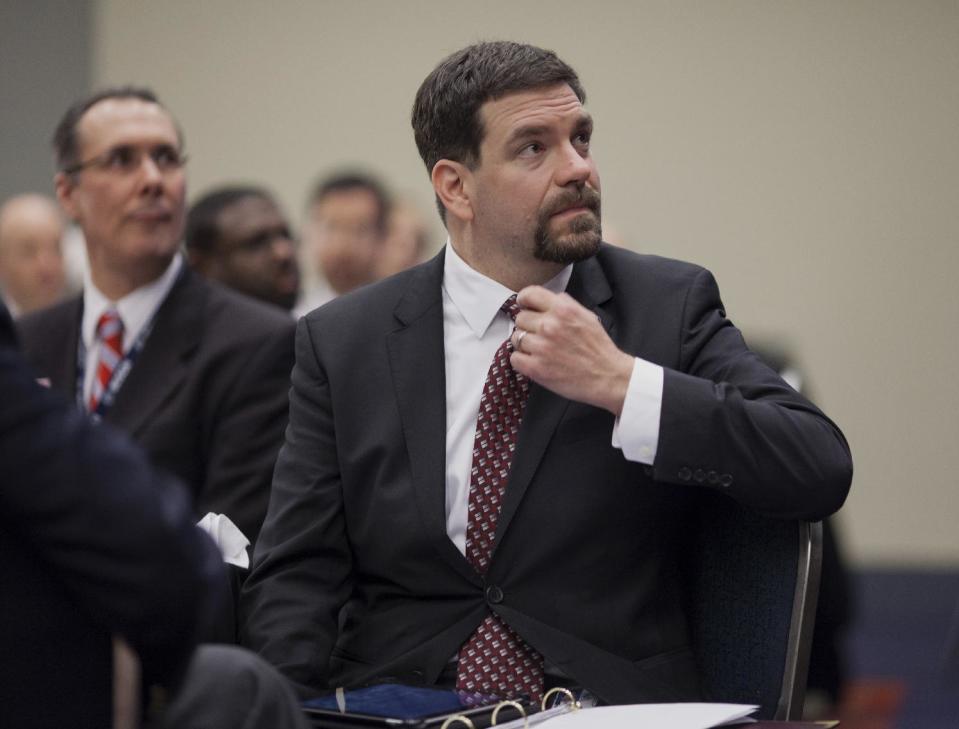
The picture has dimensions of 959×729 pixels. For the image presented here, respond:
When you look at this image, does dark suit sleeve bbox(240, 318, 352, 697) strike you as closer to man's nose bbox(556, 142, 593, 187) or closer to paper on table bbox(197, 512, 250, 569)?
paper on table bbox(197, 512, 250, 569)

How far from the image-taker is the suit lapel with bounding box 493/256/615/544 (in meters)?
2.20

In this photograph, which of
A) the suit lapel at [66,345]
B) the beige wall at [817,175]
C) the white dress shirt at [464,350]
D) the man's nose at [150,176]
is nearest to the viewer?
the white dress shirt at [464,350]

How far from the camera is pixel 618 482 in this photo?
220 centimetres

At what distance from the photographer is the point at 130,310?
11.7 ft

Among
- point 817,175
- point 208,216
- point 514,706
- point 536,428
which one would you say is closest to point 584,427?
point 536,428

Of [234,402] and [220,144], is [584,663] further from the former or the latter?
[220,144]

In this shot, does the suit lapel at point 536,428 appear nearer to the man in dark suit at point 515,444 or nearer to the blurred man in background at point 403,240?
the man in dark suit at point 515,444

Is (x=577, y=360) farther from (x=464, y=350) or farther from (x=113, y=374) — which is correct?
(x=113, y=374)

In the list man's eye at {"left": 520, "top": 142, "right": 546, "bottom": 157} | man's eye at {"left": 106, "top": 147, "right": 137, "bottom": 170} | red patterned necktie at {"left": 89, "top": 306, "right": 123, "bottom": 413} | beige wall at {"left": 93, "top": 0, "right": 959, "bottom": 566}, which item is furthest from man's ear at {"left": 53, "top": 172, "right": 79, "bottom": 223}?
beige wall at {"left": 93, "top": 0, "right": 959, "bottom": 566}

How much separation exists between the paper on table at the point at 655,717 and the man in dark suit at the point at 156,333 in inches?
53.7

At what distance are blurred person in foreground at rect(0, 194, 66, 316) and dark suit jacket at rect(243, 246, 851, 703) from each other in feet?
14.6

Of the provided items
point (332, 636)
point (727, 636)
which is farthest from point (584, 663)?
point (332, 636)

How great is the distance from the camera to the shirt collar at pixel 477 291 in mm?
2377

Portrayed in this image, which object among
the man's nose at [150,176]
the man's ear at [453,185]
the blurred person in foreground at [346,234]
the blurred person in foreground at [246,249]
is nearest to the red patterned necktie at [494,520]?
the man's ear at [453,185]
